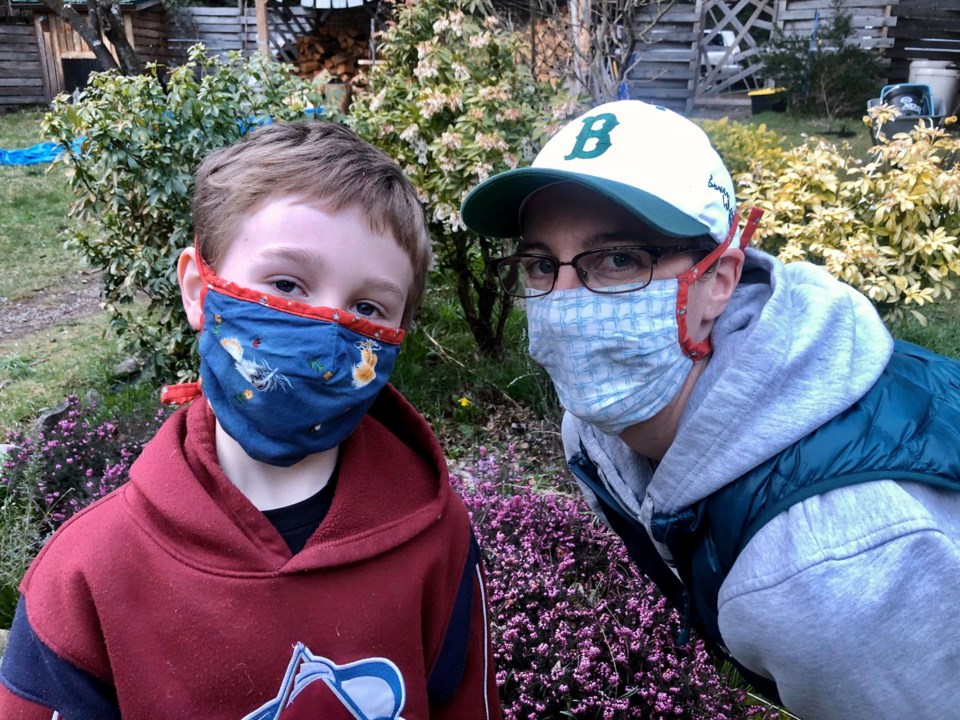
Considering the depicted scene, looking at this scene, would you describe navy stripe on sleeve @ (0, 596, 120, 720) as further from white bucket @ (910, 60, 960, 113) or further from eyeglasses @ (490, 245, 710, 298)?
white bucket @ (910, 60, 960, 113)

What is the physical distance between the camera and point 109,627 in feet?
4.29

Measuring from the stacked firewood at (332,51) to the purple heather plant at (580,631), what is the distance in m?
14.2

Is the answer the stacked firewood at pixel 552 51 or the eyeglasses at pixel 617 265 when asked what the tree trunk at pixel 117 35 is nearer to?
the stacked firewood at pixel 552 51

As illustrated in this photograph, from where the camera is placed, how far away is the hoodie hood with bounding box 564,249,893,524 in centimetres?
156

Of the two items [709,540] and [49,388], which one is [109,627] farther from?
[49,388]

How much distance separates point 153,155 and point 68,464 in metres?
1.76

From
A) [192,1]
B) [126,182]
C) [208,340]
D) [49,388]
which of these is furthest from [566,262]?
[192,1]

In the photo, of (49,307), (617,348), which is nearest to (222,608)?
(617,348)

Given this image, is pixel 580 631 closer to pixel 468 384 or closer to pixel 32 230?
pixel 468 384

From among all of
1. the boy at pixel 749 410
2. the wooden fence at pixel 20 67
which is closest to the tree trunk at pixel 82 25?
the wooden fence at pixel 20 67

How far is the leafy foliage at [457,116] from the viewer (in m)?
4.50

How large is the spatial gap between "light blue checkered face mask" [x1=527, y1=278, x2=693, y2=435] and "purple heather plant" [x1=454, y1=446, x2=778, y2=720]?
1.09m

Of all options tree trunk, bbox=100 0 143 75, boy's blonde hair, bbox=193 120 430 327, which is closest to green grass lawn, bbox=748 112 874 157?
tree trunk, bbox=100 0 143 75

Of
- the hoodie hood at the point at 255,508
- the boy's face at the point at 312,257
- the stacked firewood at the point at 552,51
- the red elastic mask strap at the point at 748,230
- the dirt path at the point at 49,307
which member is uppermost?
the stacked firewood at the point at 552,51
